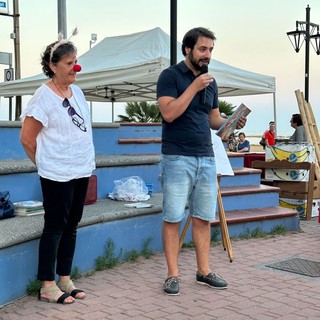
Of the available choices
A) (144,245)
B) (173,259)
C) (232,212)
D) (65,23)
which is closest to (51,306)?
(173,259)

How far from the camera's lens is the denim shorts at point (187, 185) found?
4117mm

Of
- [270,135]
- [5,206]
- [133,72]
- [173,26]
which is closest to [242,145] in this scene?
[270,135]

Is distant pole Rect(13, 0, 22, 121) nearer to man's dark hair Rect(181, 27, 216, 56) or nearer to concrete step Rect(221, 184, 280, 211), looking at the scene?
concrete step Rect(221, 184, 280, 211)

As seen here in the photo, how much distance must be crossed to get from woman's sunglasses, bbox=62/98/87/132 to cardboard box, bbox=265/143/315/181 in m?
5.28

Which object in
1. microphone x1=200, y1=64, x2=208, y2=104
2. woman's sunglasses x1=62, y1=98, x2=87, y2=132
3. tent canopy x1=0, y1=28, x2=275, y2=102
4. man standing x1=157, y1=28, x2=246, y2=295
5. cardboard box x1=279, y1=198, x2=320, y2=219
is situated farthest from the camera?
tent canopy x1=0, y1=28, x2=275, y2=102

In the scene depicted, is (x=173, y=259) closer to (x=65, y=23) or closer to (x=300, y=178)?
(x=300, y=178)

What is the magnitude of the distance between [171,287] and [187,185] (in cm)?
81

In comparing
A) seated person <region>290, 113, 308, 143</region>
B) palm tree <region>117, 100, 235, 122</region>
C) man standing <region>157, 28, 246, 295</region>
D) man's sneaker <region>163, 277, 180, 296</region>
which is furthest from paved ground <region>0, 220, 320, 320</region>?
palm tree <region>117, 100, 235, 122</region>

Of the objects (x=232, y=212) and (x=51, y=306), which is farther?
(x=232, y=212)

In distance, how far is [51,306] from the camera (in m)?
3.82

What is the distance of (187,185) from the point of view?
417 cm

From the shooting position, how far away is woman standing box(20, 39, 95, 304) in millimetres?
3744

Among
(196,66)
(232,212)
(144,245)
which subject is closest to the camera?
(196,66)

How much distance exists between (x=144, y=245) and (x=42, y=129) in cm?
208
